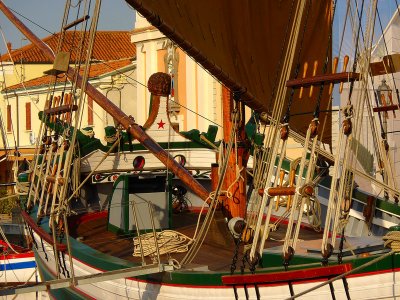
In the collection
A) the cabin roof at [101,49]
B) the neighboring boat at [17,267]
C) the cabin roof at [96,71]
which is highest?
the cabin roof at [101,49]

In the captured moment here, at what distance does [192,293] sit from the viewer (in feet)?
36.2

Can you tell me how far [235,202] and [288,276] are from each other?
3.57 meters

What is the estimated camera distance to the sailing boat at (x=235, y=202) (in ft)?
33.3

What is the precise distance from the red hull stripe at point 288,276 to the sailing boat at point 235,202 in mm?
14

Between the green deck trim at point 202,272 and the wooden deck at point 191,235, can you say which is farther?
the wooden deck at point 191,235

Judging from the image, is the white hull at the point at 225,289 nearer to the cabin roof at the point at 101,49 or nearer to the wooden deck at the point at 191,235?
the wooden deck at the point at 191,235

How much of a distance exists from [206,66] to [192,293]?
117 inches

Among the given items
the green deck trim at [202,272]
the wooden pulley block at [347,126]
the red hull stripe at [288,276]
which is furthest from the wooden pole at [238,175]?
the wooden pulley block at [347,126]

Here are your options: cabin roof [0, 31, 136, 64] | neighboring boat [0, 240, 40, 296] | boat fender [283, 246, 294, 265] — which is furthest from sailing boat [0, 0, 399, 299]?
cabin roof [0, 31, 136, 64]

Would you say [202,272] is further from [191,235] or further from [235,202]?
[191,235]

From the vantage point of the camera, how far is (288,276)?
998cm

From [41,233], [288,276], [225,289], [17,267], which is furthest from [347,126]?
[17,267]

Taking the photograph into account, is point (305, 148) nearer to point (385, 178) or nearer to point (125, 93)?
point (385, 178)

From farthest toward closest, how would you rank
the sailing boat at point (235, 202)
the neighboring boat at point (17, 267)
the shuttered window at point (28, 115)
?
1. the shuttered window at point (28, 115)
2. the neighboring boat at point (17, 267)
3. the sailing boat at point (235, 202)
